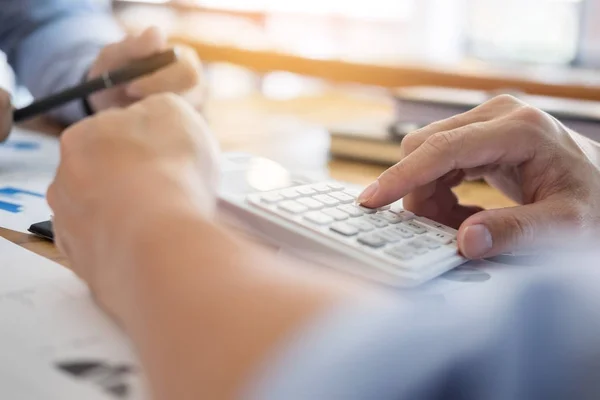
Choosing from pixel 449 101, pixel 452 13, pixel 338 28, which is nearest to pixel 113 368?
pixel 449 101

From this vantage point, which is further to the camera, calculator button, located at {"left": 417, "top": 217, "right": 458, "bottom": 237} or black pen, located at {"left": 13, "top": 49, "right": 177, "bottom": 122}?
black pen, located at {"left": 13, "top": 49, "right": 177, "bottom": 122}

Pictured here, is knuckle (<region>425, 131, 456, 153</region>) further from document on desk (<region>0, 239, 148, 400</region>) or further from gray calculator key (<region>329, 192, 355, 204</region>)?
document on desk (<region>0, 239, 148, 400</region>)

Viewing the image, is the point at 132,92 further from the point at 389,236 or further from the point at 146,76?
the point at 389,236

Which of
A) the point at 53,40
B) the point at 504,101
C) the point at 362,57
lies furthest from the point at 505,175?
the point at 362,57

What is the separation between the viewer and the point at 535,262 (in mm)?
475

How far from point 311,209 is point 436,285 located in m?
0.10

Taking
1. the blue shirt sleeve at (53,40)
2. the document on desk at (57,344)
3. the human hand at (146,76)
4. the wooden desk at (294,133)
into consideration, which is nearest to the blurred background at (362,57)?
the wooden desk at (294,133)

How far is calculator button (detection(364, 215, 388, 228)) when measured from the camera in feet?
1.53

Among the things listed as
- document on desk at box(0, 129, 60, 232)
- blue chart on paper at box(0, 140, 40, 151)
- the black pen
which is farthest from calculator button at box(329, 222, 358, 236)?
blue chart on paper at box(0, 140, 40, 151)

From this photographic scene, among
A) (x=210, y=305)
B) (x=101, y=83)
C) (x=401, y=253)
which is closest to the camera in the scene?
(x=210, y=305)

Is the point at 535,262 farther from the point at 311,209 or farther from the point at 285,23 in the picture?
the point at 285,23

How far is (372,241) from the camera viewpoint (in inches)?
16.9

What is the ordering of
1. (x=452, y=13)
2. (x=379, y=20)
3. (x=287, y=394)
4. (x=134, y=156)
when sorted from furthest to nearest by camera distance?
(x=379, y=20) → (x=452, y=13) → (x=134, y=156) → (x=287, y=394)

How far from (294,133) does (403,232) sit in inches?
25.1
